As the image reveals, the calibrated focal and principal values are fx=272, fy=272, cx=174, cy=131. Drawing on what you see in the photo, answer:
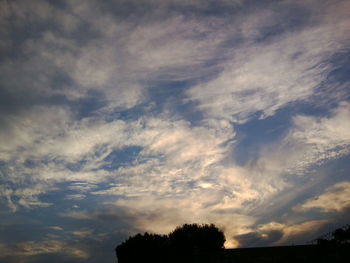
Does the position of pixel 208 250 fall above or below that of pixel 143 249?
below

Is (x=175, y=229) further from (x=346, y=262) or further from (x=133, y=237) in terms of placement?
(x=346, y=262)

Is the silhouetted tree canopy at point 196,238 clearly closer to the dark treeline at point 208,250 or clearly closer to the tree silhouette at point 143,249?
the dark treeline at point 208,250

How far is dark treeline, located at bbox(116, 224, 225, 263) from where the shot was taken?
179ft

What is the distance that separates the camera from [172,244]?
6506 centimetres

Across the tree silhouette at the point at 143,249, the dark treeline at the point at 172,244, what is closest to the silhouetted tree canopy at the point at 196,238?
the dark treeline at the point at 172,244

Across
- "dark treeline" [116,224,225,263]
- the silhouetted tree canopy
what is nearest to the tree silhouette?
"dark treeline" [116,224,225,263]

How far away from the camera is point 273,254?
1511 inches

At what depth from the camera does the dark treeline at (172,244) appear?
54.5m

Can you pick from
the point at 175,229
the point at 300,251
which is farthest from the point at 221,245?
the point at 300,251

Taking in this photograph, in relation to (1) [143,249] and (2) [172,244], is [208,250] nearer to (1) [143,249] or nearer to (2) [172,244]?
(2) [172,244]

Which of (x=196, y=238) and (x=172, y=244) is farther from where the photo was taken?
(x=196, y=238)

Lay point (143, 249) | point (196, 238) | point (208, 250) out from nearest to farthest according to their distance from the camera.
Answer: point (143, 249), point (208, 250), point (196, 238)

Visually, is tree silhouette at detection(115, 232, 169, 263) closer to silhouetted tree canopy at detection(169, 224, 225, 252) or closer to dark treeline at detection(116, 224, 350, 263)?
dark treeline at detection(116, 224, 350, 263)

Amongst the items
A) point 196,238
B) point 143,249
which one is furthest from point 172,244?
point 143,249
